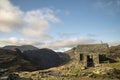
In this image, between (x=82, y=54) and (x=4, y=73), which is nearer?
(x=4, y=73)

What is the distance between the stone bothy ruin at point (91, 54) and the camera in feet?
222

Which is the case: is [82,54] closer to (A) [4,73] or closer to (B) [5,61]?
(A) [4,73]

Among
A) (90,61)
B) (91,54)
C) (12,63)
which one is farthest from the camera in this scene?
(12,63)

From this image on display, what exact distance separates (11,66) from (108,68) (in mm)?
80612

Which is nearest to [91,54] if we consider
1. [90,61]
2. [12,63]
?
[90,61]

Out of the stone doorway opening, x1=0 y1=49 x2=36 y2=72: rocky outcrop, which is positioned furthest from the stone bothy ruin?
x1=0 y1=49 x2=36 y2=72: rocky outcrop

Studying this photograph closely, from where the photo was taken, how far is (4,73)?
119 ft

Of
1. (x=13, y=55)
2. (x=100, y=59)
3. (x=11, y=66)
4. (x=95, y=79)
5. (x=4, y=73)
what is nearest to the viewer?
(x=4, y=73)

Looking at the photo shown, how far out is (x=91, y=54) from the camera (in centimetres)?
6931

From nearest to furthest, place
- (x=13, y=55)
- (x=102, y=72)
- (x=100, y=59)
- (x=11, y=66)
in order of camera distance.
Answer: (x=102, y=72) → (x=100, y=59) → (x=11, y=66) → (x=13, y=55)

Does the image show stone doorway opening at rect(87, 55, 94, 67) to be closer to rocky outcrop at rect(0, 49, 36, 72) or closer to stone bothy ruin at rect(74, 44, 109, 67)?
stone bothy ruin at rect(74, 44, 109, 67)

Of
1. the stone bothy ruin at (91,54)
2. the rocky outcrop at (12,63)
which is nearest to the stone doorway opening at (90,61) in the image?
the stone bothy ruin at (91,54)

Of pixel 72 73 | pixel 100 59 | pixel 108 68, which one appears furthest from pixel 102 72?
pixel 100 59

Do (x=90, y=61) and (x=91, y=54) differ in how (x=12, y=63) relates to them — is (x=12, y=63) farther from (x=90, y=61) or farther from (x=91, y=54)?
(x=91, y=54)
